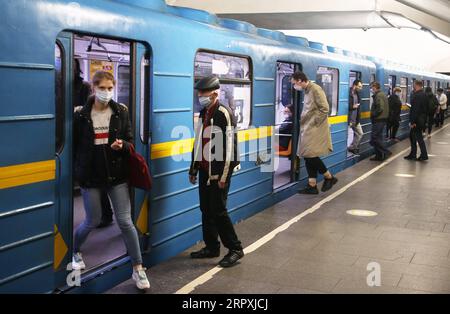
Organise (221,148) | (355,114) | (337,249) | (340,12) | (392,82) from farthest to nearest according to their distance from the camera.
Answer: (340,12)
(392,82)
(355,114)
(337,249)
(221,148)

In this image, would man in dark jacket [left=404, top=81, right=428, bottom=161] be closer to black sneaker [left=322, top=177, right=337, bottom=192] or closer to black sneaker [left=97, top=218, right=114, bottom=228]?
black sneaker [left=322, top=177, right=337, bottom=192]

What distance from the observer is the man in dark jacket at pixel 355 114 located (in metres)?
10.9

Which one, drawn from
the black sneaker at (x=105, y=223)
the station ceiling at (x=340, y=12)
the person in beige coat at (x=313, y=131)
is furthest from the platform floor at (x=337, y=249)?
the station ceiling at (x=340, y=12)

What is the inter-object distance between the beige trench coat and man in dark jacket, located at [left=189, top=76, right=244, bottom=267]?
10.4ft

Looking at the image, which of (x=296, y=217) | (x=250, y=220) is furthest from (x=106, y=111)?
(x=296, y=217)

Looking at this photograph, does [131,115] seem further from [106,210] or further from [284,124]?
[284,124]

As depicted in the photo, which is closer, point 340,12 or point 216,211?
point 216,211

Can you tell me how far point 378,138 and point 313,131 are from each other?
4735 millimetres

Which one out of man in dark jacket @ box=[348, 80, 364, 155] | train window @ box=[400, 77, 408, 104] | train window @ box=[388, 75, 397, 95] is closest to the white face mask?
man in dark jacket @ box=[348, 80, 364, 155]

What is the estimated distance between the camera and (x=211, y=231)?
5020 mm

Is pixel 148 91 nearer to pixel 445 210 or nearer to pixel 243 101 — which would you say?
pixel 243 101

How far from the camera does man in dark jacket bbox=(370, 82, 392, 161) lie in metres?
11.6

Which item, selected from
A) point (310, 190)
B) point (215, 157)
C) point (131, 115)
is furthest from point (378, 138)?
point (131, 115)

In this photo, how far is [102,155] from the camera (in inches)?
152
